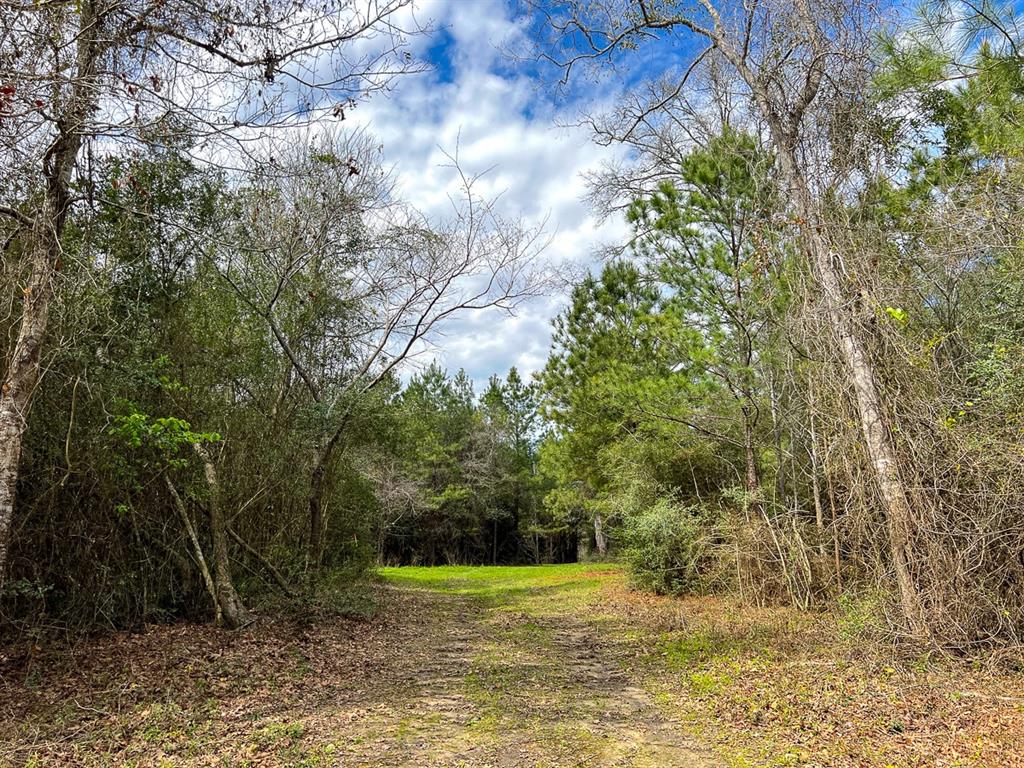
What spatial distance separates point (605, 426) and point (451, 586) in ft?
22.2

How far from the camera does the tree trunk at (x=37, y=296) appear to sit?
4.21 metres

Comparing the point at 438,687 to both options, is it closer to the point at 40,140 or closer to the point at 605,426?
the point at 40,140

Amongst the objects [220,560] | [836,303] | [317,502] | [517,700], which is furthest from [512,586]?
[836,303]

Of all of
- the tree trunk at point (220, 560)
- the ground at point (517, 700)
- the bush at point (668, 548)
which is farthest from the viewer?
the bush at point (668, 548)

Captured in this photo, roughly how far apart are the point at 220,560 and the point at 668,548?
7.08 m

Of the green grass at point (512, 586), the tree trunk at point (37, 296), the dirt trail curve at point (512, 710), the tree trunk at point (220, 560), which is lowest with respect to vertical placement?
the green grass at point (512, 586)

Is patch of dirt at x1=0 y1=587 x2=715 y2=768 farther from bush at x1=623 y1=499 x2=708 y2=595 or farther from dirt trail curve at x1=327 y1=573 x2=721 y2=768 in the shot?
bush at x1=623 y1=499 x2=708 y2=595

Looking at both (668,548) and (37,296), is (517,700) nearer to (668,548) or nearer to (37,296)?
(37,296)

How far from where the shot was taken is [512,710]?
457 centimetres

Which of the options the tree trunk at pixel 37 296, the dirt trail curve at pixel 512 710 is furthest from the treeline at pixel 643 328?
the dirt trail curve at pixel 512 710

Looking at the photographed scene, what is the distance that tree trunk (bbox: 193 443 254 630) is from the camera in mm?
6945

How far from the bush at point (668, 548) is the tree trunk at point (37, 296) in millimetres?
8783

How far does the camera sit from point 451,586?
15.9 m

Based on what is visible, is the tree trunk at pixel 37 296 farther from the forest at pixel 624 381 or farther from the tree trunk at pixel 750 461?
the tree trunk at pixel 750 461
